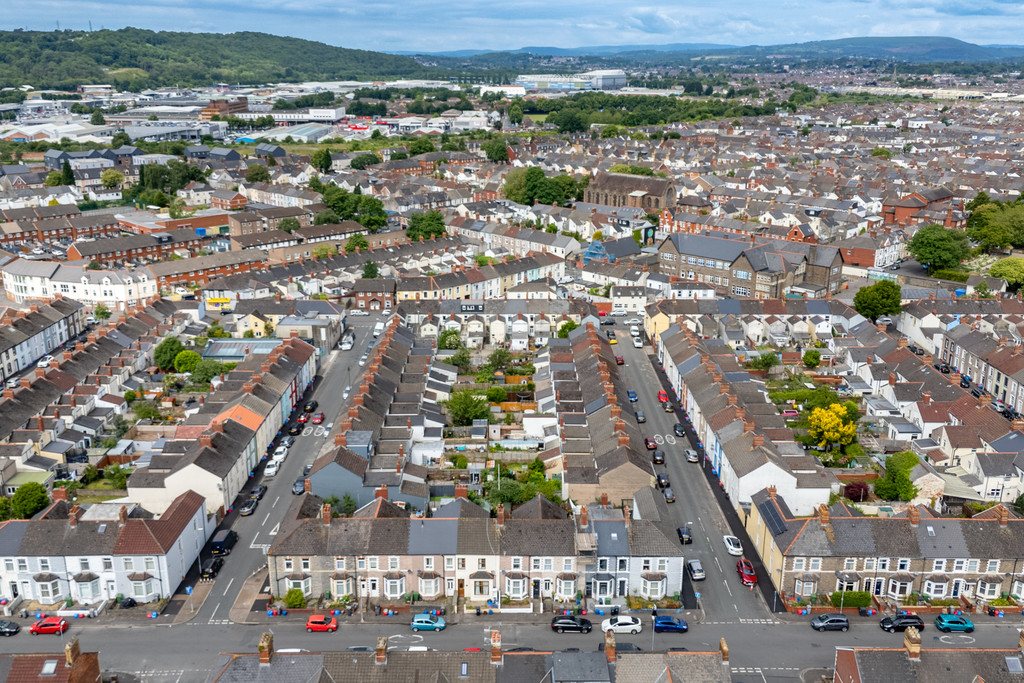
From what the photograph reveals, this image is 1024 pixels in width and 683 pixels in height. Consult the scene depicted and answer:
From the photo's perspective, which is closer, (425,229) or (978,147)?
(425,229)

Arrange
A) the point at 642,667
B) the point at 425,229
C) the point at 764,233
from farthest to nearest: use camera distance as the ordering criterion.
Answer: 1. the point at 425,229
2. the point at 764,233
3. the point at 642,667

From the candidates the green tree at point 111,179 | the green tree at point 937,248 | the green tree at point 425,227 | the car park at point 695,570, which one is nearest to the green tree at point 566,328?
the car park at point 695,570

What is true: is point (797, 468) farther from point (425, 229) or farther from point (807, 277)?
point (425, 229)

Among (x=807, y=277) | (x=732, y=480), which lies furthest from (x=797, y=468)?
(x=807, y=277)

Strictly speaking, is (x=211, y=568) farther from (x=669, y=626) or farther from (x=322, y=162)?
(x=322, y=162)

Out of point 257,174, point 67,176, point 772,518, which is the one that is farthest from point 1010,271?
point 67,176
